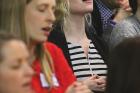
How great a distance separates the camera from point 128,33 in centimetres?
338

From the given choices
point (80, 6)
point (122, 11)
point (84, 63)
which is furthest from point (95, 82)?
point (122, 11)

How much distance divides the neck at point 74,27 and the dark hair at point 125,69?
4.05ft

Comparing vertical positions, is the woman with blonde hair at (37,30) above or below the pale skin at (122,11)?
above

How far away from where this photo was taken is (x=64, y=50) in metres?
3.22

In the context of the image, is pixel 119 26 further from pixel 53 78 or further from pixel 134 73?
pixel 134 73

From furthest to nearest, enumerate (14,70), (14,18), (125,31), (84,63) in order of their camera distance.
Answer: (125,31) → (84,63) → (14,18) → (14,70)

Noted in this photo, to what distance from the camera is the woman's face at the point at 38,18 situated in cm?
251

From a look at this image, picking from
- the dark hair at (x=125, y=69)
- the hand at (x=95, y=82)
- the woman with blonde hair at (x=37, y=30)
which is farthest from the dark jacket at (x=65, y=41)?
the dark hair at (x=125, y=69)

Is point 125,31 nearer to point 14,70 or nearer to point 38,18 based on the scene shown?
point 38,18

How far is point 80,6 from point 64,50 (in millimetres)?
373

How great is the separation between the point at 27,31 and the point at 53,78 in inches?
11.3

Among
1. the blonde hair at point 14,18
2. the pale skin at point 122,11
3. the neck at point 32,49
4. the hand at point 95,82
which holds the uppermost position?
the blonde hair at point 14,18

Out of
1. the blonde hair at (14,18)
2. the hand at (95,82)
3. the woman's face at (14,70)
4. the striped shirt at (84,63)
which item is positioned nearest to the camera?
the woman's face at (14,70)

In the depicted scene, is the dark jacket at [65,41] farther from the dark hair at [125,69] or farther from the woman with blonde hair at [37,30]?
the dark hair at [125,69]
